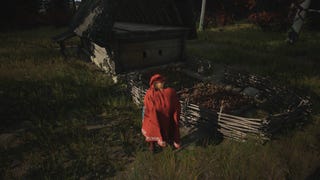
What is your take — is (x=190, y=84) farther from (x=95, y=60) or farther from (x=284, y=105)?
(x=95, y=60)

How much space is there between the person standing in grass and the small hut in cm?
345

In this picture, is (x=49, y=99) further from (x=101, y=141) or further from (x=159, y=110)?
(x=159, y=110)

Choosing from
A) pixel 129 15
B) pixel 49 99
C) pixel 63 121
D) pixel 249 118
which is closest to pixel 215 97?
pixel 249 118

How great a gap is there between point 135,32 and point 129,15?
12.2 feet

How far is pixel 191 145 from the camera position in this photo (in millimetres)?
4734

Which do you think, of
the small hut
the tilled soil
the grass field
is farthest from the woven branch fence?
the small hut

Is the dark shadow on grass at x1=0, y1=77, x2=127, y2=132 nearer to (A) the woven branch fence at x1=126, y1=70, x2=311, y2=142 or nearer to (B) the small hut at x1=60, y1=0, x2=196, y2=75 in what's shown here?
(A) the woven branch fence at x1=126, y1=70, x2=311, y2=142

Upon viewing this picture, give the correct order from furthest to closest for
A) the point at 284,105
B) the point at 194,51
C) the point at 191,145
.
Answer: the point at 194,51
the point at 284,105
the point at 191,145

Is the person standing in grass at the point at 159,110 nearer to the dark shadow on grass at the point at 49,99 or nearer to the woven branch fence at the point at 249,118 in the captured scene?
the woven branch fence at the point at 249,118

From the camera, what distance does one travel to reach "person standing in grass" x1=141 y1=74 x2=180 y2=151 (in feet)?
13.3

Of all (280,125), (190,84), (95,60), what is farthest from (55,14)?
(280,125)

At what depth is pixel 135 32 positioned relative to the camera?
7.53 metres

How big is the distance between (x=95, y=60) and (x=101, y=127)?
5379 mm

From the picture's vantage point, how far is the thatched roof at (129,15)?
6746mm
